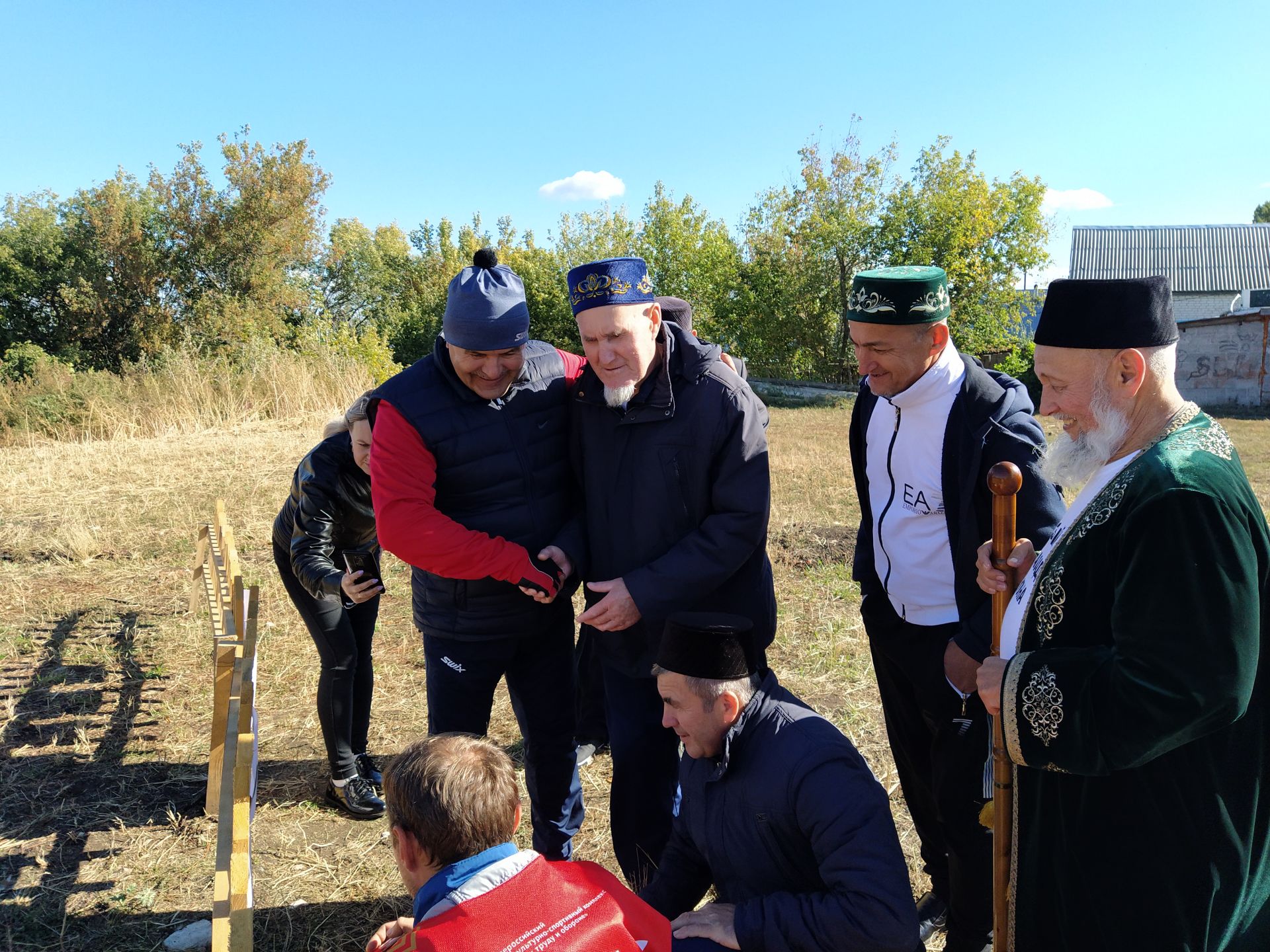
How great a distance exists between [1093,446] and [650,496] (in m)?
1.34

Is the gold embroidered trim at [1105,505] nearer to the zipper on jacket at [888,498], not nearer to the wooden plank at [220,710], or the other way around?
the zipper on jacket at [888,498]

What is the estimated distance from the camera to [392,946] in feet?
5.43

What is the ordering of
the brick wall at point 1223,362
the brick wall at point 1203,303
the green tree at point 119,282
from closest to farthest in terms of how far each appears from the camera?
the brick wall at point 1223,362, the green tree at point 119,282, the brick wall at point 1203,303

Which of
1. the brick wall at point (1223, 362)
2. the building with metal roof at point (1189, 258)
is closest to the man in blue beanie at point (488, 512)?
the brick wall at point (1223, 362)

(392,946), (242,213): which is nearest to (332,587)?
(392,946)

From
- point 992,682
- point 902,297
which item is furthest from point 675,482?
point 992,682

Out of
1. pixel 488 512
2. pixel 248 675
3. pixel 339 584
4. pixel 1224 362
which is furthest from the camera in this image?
pixel 1224 362

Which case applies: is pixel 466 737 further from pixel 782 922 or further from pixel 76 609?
pixel 76 609

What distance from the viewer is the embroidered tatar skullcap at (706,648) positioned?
7.16ft

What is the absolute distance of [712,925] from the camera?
81.7 inches

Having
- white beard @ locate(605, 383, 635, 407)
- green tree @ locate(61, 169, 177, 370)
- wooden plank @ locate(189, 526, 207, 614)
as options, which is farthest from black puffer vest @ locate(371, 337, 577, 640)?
green tree @ locate(61, 169, 177, 370)

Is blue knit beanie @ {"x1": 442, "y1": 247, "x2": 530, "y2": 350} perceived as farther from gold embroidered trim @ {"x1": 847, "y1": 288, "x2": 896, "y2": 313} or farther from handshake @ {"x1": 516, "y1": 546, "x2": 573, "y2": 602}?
gold embroidered trim @ {"x1": 847, "y1": 288, "x2": 896, "y2": 313}

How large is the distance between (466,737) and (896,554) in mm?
1425

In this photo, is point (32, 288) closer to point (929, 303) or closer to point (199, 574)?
point (199, 574)
